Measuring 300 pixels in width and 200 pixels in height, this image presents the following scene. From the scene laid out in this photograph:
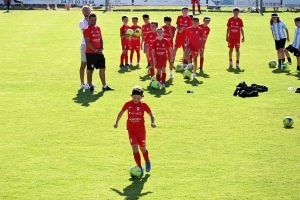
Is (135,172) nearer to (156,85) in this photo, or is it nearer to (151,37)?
(156,85)

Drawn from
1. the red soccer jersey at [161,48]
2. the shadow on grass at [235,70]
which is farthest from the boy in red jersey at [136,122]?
the shadow on grass at [235,70]

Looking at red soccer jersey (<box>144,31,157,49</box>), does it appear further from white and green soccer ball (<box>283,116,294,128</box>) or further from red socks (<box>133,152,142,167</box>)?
red socks (<box>133,152,142,167</box>)

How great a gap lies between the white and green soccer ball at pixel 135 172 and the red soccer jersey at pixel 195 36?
11.3m

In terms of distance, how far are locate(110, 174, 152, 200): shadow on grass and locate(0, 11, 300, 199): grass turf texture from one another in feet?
0.07

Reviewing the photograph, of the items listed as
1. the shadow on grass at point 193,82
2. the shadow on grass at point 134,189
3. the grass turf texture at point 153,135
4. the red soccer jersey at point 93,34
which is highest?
the red soccer jersey at point 93,34

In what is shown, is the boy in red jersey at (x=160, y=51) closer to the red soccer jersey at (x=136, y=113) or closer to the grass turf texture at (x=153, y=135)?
the grass turf texture at (x=153, y=135)

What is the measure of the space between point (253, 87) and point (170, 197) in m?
10.3

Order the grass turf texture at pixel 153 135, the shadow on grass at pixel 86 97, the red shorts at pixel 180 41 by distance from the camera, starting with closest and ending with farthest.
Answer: the grass turf texture at pixel 153 135 < the shadow on grass at pixel 86 97 < the red shorts at pixel 180 41

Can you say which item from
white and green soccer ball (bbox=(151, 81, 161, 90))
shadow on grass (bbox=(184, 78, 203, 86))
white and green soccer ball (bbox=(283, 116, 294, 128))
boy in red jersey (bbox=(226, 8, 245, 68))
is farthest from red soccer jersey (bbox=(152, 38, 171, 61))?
white and green soccer ball (bbox=(283, 116, 294, 128))

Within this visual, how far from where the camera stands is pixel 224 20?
130ft

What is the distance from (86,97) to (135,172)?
26.7 ft

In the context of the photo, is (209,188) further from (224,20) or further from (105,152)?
(224,20)

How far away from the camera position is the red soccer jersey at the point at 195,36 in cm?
2342

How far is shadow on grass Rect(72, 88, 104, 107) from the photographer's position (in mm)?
19891
